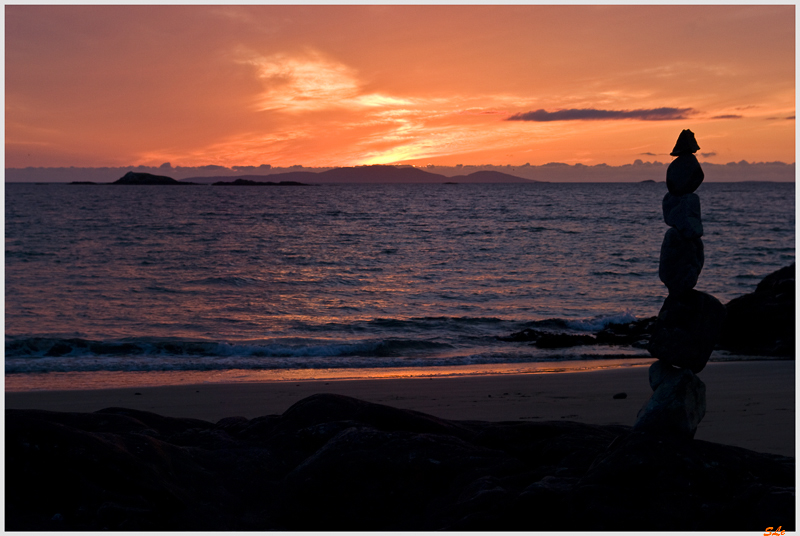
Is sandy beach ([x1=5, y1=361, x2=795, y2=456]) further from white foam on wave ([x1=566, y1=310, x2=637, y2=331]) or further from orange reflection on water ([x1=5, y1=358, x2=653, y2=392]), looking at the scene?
white foam on wave ([x1=566, y1=310, x2=637, y2=331])

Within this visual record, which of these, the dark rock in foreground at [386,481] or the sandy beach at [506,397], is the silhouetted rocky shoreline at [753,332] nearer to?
the sandy beach at [506,397]

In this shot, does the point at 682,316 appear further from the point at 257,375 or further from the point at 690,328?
the point at 257,375

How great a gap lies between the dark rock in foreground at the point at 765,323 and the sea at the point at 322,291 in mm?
1603

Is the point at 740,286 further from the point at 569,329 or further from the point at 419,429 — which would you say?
the point at 419,429

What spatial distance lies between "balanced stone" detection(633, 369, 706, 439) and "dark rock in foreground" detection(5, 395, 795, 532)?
7.6 inches

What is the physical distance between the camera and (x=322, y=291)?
1130 inches

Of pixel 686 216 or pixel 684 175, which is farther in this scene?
pixel 684 175

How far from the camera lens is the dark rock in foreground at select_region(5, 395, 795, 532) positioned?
4762 millimetres

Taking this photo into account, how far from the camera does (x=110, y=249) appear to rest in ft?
138

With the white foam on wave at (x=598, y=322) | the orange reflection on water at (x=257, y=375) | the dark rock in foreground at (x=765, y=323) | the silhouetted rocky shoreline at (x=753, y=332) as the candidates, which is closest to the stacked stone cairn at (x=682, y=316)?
the orange reflection on water at (x=257, y=375)

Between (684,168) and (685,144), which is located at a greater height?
(685,144)

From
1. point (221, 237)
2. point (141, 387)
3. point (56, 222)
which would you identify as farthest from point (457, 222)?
point (141, 387)

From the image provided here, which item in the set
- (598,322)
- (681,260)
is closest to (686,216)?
(681,260)

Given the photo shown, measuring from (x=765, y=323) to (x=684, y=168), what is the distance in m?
14.9
